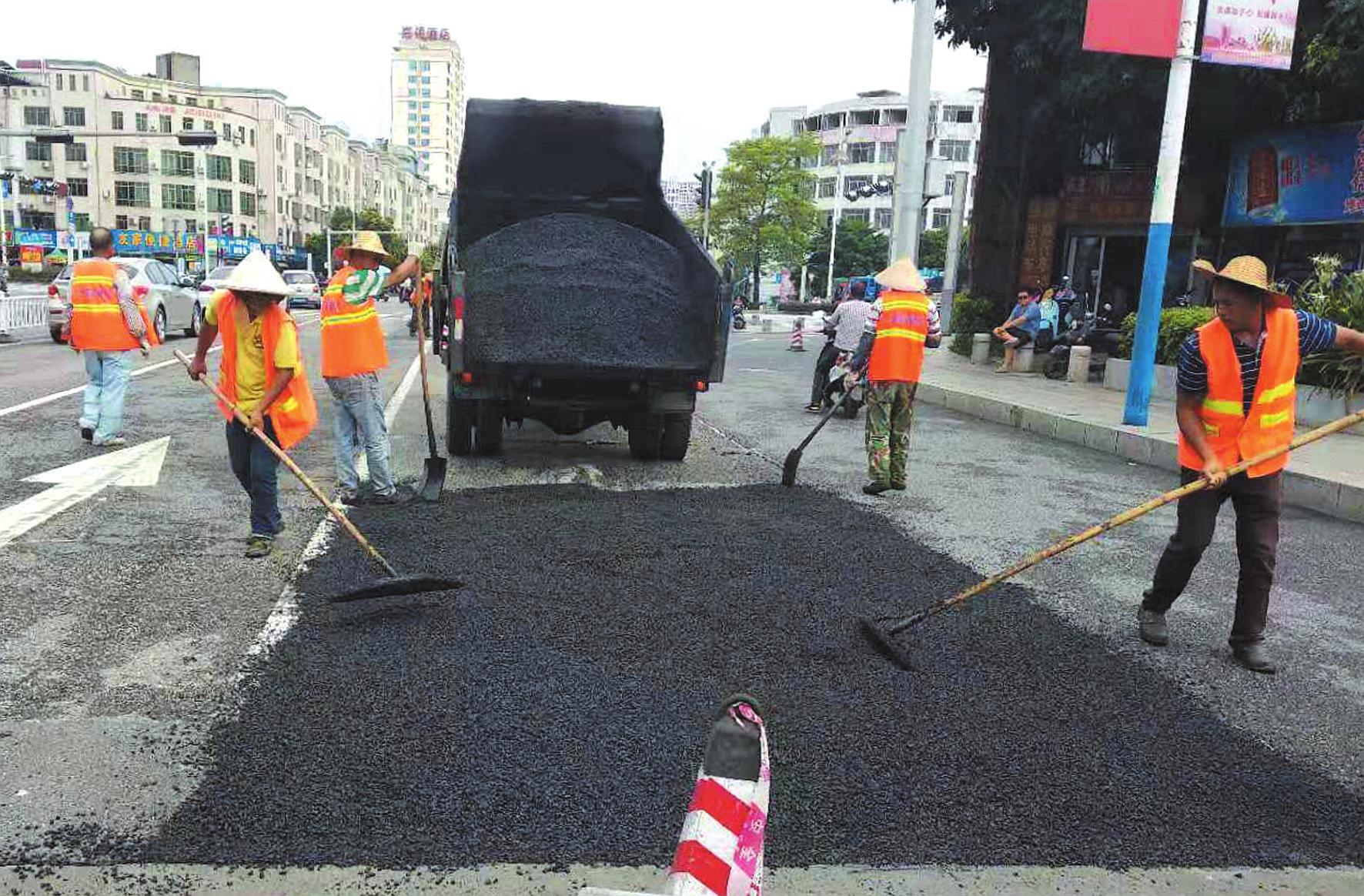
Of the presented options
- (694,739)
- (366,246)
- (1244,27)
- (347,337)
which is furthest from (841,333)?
(694,739)

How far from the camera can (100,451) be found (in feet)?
25.5

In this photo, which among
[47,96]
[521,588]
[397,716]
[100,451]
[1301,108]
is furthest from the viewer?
[47,96]

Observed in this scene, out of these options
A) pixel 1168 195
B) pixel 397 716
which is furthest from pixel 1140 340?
pixel 397 716

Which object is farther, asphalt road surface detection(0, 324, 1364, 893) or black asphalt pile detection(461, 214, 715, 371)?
black asphalt pile detection(461, 214, 715, 371)

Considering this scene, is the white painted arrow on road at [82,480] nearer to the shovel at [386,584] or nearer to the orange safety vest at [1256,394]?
the shovel at [386,584]

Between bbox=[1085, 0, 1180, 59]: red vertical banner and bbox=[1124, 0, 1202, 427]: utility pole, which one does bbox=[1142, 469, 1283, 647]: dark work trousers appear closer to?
bbox=[1124, 0, 1202, 427]: utility pole

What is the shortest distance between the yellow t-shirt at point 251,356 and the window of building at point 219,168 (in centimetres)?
8301

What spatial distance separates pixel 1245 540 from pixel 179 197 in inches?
3383

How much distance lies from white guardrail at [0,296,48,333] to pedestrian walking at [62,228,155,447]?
495 inches

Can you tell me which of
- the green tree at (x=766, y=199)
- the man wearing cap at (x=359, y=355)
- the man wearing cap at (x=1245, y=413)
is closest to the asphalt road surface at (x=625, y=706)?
the man wearing cap at (x=1245, y=413)

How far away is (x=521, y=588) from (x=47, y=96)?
87.7m

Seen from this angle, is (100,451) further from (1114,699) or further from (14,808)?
(1114,699)

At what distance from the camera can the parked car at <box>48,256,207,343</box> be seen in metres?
16.4

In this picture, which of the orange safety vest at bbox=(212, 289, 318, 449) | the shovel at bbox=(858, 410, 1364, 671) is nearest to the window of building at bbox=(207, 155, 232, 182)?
the orange safety vest at bbox=(212, 289, 318, 449)
